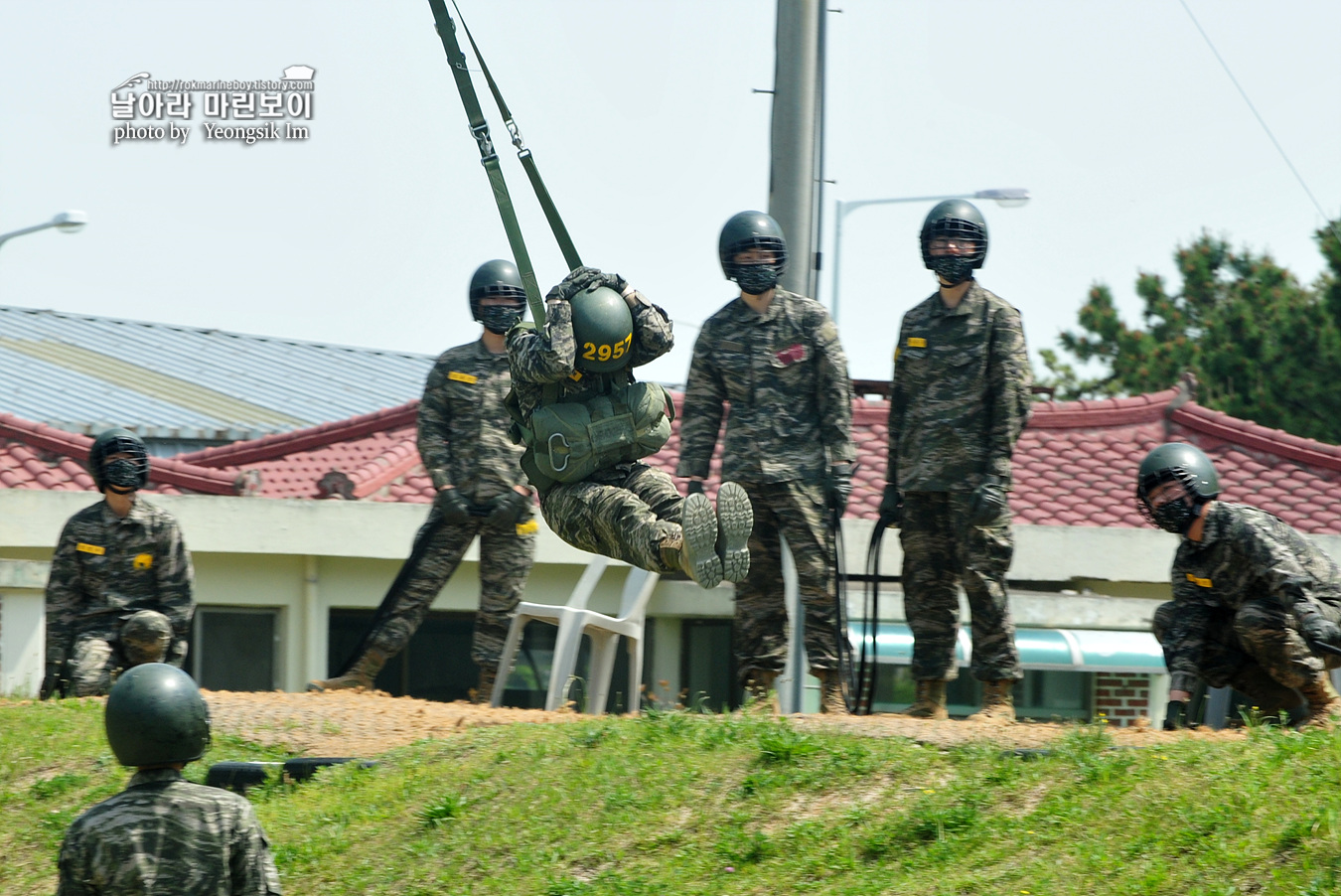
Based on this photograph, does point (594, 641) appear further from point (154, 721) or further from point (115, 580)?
point (154, 721)

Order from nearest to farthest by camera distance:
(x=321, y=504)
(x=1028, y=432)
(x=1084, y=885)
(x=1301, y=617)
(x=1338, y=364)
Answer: (x=1084, y=885)
(x=1301, y=617)
(x=321, y=504)
(x=1028, y=432)
(x=1338, y=364)

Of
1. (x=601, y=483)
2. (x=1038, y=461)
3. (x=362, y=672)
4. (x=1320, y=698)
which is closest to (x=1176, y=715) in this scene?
(x=1320, y=698)

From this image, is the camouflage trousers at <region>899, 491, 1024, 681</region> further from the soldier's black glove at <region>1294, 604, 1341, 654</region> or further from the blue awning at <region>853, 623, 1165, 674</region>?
the blue awning at <region>853, 623, 1165, 674</region>

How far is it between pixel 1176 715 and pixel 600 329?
309cm

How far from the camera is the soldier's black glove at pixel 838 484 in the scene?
841 cm

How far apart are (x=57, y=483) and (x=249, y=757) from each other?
737cm

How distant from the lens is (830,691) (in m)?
8.52

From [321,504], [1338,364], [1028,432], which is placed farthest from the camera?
[1338,364]

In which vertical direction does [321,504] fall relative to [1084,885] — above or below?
above

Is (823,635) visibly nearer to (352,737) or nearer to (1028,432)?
(352,737)

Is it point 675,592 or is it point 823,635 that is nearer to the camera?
point 823,635

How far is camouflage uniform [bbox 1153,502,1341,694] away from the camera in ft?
23.3

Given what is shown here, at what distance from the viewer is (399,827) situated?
7.07 meters

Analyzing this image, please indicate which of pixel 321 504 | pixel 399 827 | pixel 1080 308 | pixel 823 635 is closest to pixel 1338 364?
pixel 1080 308
